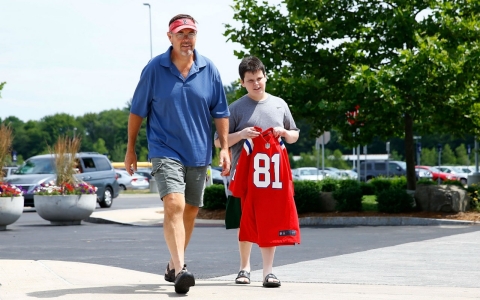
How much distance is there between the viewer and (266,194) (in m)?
7.36

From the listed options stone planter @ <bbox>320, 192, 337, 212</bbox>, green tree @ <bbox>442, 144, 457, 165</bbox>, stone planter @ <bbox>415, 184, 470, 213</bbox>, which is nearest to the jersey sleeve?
stone planter @ <bbox>415, 184, 470, 213</bbox>

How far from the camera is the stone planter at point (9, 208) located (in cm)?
1686

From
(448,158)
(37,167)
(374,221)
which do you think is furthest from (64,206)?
(448,158)

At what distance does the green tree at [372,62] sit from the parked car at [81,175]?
308 inches

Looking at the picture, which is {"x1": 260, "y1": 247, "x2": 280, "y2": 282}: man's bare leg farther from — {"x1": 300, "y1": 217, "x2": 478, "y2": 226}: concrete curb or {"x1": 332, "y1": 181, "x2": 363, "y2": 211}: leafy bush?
{"x1": 332, "y1": 181, "x2": 363, "y2": 211}: leafy bush

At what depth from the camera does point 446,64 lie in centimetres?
1770

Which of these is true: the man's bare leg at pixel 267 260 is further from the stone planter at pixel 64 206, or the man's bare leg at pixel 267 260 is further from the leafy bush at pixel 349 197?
the leafy bush at pixel 349 197

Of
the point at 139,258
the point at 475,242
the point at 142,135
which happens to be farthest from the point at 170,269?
the point at 142,135

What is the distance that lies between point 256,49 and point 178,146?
1345 centimetres

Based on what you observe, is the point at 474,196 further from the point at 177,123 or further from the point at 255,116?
the point at 177,123

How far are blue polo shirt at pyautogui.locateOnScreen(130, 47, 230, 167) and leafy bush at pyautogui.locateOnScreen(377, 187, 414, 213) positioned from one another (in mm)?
12182

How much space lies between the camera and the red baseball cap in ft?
22.9

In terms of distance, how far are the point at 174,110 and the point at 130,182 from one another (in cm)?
4643

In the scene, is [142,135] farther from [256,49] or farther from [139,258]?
[139,258]
